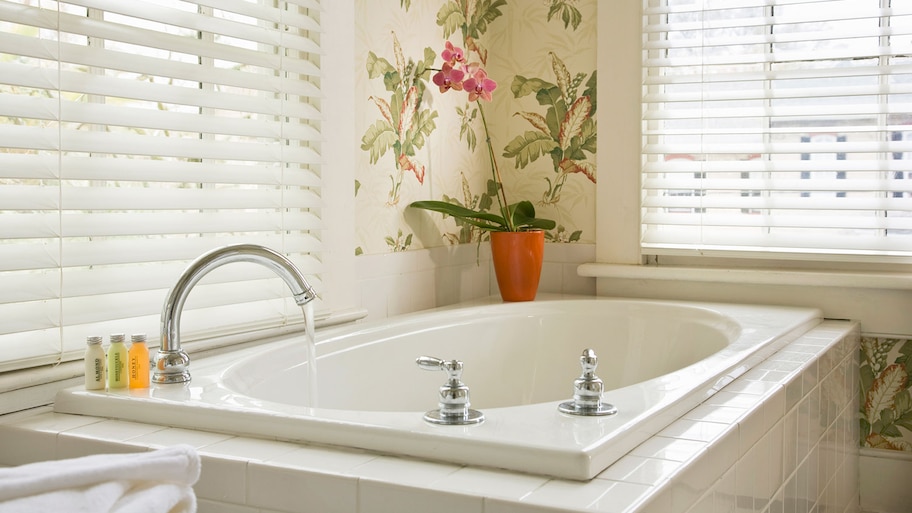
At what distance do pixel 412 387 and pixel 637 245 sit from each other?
116 centimetres

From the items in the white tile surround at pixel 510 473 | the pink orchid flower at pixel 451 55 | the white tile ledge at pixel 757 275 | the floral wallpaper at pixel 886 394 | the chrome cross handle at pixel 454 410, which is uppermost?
the pink orchid flower at pixel 451 55

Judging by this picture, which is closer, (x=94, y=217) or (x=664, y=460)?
(x=664, y=460)

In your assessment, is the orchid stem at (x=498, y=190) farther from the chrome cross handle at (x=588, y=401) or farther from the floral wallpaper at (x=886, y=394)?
the chrome cross handle at (x=588, y=401)

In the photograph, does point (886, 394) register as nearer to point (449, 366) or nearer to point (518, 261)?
point (518, 261)

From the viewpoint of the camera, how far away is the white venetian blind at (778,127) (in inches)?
A: 111

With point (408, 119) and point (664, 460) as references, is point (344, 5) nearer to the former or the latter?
point (408, 119)

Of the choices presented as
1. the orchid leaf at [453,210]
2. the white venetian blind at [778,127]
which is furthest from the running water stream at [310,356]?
the white venetian blind at [778,127]

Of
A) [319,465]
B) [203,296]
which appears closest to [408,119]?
[203,296]

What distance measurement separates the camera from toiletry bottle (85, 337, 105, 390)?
5.44 feet

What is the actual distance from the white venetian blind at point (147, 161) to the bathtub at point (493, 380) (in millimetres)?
151

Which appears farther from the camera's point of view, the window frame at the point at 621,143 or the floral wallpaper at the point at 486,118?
the window frame at the point at 621,143

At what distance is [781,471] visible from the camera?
182 cm

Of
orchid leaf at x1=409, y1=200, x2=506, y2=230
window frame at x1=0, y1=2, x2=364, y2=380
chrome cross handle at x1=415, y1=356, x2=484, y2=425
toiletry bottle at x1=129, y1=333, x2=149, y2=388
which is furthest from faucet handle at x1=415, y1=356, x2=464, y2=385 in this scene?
orchid leaf at x1=409, y1=200, x2=506, y2=230

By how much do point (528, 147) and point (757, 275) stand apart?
953mm
